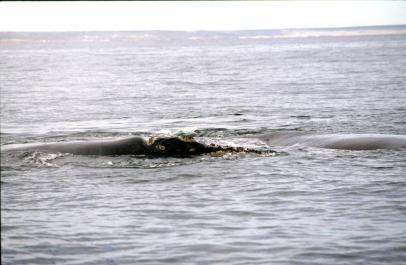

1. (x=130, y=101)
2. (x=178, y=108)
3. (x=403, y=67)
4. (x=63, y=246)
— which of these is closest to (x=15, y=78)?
(x=130, y=101)

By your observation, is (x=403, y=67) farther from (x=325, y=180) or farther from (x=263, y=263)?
(x=263, y=263)

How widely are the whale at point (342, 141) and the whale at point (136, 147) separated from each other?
2589mm

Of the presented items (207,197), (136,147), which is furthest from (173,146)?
(207,197)

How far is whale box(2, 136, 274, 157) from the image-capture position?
15562 millimetres

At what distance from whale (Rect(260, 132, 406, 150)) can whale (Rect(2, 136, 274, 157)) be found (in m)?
2.59

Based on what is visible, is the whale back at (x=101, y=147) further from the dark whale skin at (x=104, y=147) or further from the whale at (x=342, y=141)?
the whale at (x=342, y=141)

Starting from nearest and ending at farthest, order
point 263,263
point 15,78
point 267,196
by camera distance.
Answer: point 263,263 → point 267,196 → point 15,78

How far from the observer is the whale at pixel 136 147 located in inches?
613

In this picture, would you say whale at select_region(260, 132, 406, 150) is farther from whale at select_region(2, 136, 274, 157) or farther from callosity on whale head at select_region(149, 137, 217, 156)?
callosity on whale head at select_region(149, 137, 217, 156)

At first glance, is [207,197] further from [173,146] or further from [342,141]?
[342,141]

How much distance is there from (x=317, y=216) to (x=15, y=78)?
39.6m

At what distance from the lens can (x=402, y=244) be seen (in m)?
8.89

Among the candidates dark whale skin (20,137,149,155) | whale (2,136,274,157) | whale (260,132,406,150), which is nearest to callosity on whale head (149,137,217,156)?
whale (2,136,274,157)

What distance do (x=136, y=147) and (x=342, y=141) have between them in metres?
4.86
